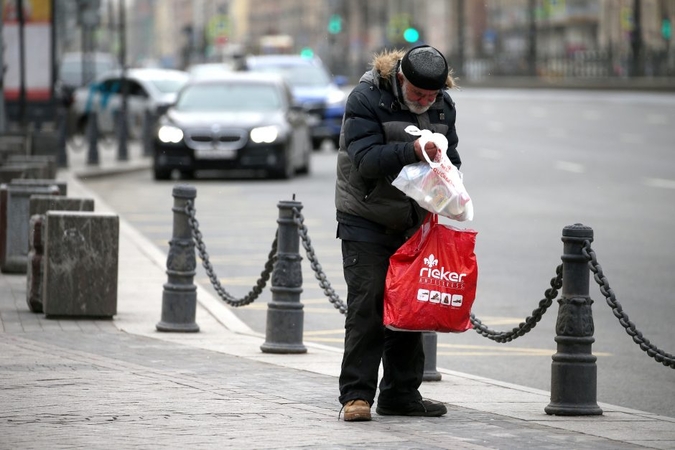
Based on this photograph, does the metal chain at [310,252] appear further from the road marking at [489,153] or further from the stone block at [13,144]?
the road marking at [489,153]

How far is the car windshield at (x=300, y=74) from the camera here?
115 ft

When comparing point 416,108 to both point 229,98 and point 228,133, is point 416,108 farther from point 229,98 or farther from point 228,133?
point 229,98

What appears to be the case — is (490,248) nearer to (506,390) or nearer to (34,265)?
(34,265)

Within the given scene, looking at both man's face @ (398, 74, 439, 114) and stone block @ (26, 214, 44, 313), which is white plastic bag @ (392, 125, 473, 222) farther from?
stone block @ (26, 214, 44, 313)

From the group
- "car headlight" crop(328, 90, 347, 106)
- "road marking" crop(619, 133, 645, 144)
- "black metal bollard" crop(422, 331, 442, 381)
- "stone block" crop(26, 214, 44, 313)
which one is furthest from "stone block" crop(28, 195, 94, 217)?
"road marking" crop(619, 133, 645, 144)

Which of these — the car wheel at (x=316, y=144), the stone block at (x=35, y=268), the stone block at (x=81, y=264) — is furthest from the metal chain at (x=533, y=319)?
the car wheel at (x=316, y=144)

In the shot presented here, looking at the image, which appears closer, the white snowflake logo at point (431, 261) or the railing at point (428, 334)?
the white snowflake logo at point (431, 261)

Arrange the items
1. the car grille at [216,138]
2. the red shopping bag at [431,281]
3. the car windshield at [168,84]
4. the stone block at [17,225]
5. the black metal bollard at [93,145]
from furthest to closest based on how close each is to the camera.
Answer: the car windshield at [168,84] → the black metal bollard at [93,145] → the car grille at [216,138] → the stone block at [17,225] → the red shopping bag at [431,281]

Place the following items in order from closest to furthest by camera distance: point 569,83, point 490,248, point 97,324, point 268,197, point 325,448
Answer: point 325,448, point 97,324, point 490,248, point 268,197, point 569,83

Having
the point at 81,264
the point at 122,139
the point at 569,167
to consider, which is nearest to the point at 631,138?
the point at 569,167

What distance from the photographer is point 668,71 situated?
52062 millimetres

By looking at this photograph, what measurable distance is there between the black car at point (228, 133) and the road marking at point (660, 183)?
216 inches

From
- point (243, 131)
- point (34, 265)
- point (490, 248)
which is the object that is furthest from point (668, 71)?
point (34, 265)

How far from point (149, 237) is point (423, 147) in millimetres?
10622
